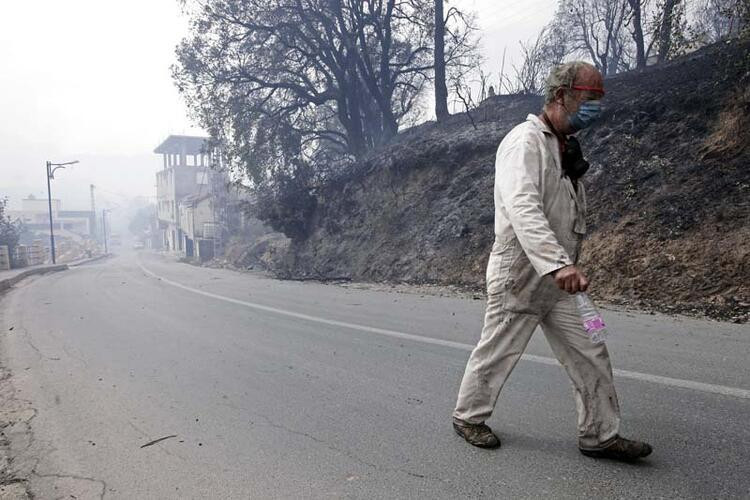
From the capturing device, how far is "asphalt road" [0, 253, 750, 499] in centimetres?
254

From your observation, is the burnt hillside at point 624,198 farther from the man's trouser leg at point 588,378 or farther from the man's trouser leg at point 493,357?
the man's trouser leg at point 493,357

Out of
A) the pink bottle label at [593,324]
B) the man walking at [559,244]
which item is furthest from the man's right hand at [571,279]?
the pink bottle label at [593,324]

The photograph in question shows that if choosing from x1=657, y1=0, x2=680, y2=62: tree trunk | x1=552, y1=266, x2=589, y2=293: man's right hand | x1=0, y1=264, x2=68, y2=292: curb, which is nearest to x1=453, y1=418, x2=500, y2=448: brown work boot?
x1=552, y1=266, x2=589, y2=293: man's right hand

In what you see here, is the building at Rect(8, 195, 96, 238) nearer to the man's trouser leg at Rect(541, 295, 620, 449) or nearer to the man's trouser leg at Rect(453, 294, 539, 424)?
the man's trouser leg at Rect(453, 294, 539, 424)

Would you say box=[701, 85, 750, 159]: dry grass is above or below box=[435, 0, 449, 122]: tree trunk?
below

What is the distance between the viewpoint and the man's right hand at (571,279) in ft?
7.64

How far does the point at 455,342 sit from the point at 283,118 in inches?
647

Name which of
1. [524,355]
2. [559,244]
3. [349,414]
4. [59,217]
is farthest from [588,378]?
[59,217]

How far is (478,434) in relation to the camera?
2.86 m

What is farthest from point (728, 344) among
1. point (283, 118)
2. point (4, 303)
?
point (283, 118)

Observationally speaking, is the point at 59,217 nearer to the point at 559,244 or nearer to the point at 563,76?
the point at 563,76

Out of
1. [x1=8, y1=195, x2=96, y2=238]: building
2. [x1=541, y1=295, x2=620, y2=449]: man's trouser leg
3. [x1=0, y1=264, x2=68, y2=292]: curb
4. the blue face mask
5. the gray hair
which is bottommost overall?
[x1=0, y1=264, x2=68, y2=292]: curb

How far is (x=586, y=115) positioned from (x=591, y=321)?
104 cm

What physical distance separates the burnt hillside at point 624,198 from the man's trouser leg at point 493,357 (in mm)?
4470
